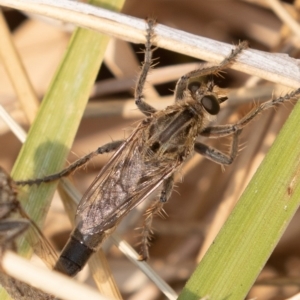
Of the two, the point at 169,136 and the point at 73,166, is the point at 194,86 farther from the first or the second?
the point at 73,166

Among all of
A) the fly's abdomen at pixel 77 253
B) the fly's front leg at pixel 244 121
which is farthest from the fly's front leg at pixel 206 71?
the fly's abdomen at pixel 77 253

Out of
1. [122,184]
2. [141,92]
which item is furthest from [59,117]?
[141,92]

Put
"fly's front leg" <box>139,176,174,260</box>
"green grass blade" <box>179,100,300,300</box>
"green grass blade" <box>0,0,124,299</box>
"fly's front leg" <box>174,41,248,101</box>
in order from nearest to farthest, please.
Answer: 1. "green grass blade" <box>179,100,300,300</box>
2. "fly's front leg" <box>174,41,248,101</box>
3. "green grass blade" <box>0,0,124,299</box>
4. "fly's front leg" <box>139,176,174,260</box>

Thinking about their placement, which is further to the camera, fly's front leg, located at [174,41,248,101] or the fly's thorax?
the fly's thorax

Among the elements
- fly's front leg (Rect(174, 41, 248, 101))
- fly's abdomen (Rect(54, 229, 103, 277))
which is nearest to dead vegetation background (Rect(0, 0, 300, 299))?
fly's front leg (Rect(174, 41, 248, 101))

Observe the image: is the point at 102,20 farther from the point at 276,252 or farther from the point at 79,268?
the point at 276,252

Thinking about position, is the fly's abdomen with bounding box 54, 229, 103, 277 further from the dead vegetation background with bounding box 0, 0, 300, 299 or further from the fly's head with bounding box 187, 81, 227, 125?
the fly's head with bounding box 187, 81, 227, 125

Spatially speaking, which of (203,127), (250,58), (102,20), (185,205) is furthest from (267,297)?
(102,20)
